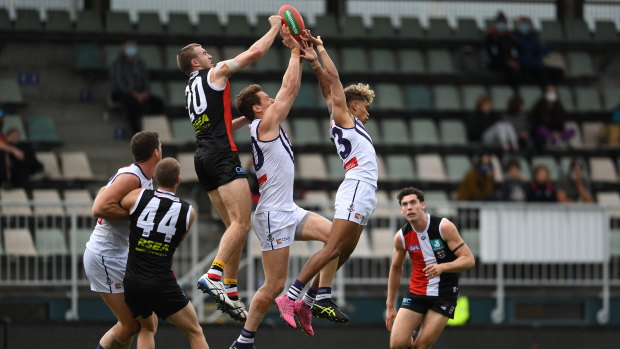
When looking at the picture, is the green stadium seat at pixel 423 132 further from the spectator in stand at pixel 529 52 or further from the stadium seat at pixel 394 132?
the spectator in stand at pixel 529 52

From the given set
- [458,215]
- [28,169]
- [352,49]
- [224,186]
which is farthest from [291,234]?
[352,49]

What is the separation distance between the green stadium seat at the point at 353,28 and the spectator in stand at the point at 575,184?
5.13 metres

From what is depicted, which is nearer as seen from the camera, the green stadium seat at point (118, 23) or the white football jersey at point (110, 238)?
the white football jersey at point (110, 238)

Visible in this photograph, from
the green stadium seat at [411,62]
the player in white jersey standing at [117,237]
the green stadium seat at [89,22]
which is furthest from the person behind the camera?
the green stadium seat at [411,62]

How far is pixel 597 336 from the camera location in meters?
12.0

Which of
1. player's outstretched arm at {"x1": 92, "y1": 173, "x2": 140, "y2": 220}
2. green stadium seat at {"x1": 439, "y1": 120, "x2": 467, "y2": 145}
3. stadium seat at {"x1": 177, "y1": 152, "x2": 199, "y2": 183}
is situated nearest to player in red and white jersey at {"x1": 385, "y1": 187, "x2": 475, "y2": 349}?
player's outstretched arm at {"x1": 92, "y1": 173, "x2": 140, "y2": 220}

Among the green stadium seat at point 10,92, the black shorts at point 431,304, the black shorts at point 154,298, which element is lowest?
the black shorts at point 431,304

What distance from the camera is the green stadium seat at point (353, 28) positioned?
1847 centimetres

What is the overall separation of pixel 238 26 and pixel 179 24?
116cm

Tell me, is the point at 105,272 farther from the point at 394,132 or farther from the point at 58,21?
the point at 58,21

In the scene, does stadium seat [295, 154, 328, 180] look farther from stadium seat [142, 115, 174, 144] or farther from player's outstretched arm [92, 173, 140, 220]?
player's outstretched arm [92, 173, 140, 220]

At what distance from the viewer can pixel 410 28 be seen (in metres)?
18.9

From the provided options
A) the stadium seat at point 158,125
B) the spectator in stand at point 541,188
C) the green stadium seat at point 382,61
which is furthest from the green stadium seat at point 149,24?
the spectator in stand at point 541,188

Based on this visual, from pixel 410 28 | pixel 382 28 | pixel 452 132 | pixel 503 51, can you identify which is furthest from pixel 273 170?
pixel 410 28
